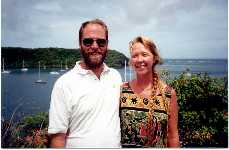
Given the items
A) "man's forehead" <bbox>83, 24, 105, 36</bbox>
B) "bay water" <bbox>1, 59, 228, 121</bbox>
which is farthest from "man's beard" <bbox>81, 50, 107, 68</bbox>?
"bay water" <bbox>1, 59, 228, 121</bbox>

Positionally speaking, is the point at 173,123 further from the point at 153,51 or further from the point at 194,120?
the point at 153,51

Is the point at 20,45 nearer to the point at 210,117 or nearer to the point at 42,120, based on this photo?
the point at 42,120

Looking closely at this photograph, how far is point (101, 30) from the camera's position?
9.25ft

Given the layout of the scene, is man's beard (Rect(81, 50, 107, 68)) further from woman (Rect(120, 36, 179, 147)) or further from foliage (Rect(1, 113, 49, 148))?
foliage (Rect(1, 113, 49, 148))

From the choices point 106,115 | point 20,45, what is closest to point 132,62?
point 106,115

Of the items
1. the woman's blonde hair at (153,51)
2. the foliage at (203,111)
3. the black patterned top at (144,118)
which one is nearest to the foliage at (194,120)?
the foliage at (203,111)

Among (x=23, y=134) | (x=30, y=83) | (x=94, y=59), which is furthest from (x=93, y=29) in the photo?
(x=23, y=134)

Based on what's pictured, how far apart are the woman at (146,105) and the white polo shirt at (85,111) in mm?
103

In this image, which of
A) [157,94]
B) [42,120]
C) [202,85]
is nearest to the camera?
[157,94]

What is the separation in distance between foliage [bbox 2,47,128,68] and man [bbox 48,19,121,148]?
0.80 feet

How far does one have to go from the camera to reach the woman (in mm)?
2770

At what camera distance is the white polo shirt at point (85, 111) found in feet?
8.77

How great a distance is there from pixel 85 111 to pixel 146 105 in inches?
18.1

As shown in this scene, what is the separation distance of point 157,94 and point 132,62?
0.31m
